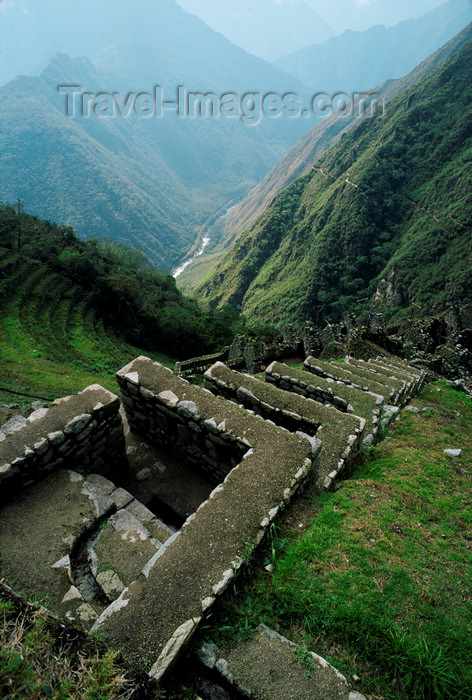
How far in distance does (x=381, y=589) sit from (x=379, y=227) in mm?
103387

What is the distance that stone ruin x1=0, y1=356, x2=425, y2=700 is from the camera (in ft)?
11.4

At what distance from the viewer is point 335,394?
8.33 m

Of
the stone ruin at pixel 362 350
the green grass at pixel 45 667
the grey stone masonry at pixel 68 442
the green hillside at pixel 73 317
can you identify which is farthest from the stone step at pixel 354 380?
the green hillside at pixel 73 317

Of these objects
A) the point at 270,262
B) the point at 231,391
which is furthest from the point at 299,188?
the point at 231,391

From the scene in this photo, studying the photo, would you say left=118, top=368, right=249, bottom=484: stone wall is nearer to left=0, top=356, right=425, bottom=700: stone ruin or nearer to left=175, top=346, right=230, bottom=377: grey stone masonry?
left=0, top=356, right=425, bottom=700: stone ruin

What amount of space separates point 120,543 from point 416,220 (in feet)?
324

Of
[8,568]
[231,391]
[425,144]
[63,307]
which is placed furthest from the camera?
[425,144]

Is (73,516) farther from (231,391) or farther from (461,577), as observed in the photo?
(461,577)

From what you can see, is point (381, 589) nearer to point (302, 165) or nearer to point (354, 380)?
point (354, 380)

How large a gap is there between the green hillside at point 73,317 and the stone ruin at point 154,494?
11.9 m

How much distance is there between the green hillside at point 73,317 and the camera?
22066mm

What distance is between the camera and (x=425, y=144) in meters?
94.8

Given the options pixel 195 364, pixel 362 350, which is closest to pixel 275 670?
pixel 362 350

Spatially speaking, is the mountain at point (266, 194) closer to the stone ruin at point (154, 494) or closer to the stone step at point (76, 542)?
the stone ruin at point (154, 494)
